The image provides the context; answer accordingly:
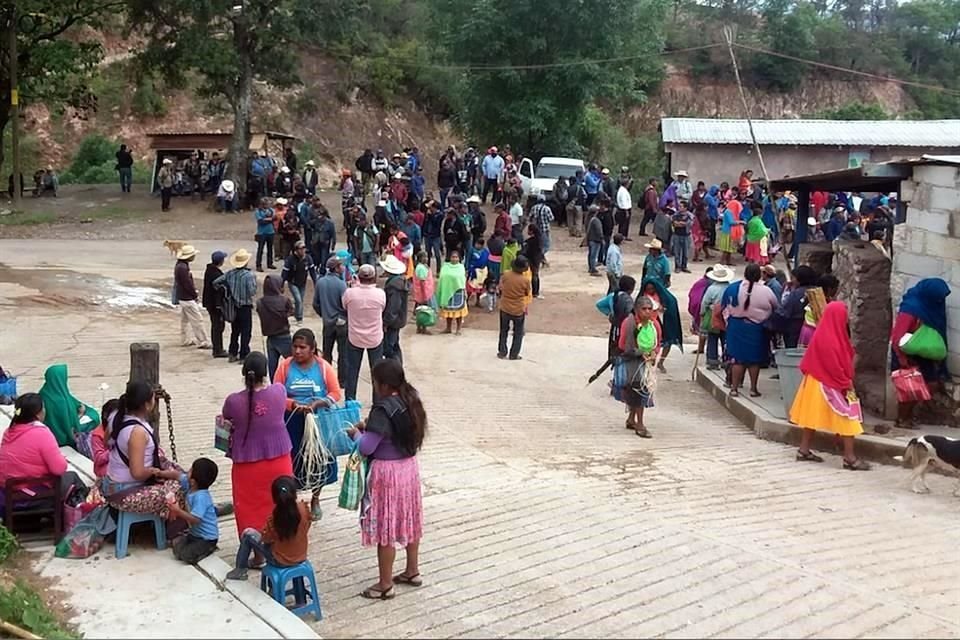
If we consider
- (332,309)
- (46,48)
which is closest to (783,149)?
(46,48)

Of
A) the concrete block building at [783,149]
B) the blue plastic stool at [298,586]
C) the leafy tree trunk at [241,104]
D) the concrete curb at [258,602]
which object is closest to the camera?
the concrete curb at [258,602]

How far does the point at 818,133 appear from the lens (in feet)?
107

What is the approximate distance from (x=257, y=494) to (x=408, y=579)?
111 cm

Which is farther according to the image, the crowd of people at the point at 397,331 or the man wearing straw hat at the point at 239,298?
the man wearing straw hat at the point at 239,298

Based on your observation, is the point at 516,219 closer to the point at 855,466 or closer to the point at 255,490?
the point at 855,466

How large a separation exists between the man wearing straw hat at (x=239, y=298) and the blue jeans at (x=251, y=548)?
7281 millimetres

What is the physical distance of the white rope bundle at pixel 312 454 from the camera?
762 cm

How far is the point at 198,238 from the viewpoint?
2595 cm

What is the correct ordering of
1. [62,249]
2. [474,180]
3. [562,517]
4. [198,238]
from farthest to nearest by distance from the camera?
1. [474,180]
2. [198,238]
3. [62,249]
4. [562,517]

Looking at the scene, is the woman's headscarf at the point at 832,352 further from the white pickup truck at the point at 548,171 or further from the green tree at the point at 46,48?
the green tree at the point at 46,48

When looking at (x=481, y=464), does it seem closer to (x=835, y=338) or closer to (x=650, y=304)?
(x=650, y=304)

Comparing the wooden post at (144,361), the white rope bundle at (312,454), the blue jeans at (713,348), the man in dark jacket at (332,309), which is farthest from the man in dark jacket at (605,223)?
the white rope bundle at (312,454)

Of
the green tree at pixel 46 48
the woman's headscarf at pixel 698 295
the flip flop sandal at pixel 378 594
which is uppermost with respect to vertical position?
the green tree at pixel 46 48

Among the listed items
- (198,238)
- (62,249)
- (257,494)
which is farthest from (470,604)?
(198,238)
